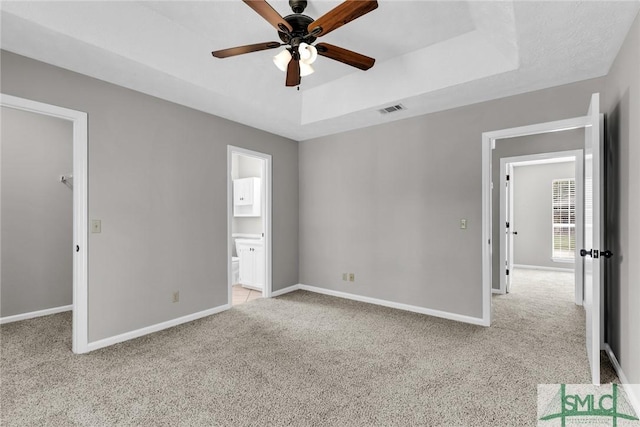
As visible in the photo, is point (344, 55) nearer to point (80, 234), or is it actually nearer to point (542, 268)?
point (80, 234)

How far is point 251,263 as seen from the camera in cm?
495

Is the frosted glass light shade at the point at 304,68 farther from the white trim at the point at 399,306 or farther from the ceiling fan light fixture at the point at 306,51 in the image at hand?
the white trim at the point at 399,306

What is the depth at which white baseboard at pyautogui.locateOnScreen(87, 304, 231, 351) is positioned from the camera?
9.12ft

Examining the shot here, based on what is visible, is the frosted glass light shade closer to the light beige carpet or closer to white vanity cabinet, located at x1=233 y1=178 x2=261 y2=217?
the light beige carpet

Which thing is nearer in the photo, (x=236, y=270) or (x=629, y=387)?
(x=629, y=387)

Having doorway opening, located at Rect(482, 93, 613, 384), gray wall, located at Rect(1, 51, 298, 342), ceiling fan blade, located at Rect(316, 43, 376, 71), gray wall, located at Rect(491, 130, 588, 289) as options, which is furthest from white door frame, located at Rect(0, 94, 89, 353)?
gray wall, located at Rect(491, 130, 588, 289)

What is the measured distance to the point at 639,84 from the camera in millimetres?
1846

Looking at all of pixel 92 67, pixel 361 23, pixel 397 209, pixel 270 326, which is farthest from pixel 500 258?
pixel 92 67

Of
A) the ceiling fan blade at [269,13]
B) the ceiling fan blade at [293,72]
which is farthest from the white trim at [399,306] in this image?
the ceiling fan blade at [269,13]

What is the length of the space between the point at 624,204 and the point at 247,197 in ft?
15.8

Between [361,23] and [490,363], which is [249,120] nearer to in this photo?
[361,23]

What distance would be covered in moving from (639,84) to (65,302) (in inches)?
224

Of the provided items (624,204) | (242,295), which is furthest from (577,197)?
→ (242,295)

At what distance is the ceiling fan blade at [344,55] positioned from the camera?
2.21m
